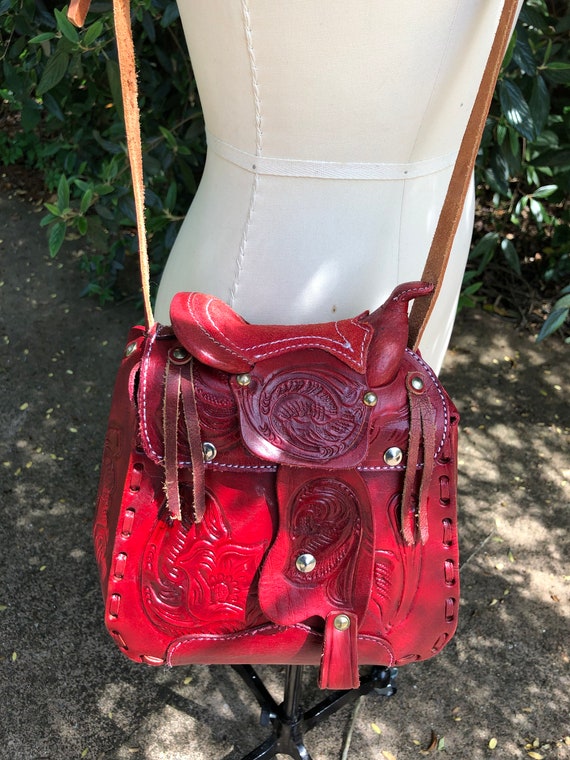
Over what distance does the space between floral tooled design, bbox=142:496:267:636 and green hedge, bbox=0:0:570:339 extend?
1210mm

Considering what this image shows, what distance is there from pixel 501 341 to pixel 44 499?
2006 millimetres

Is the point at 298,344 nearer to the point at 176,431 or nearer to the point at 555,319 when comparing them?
the point at 176,431

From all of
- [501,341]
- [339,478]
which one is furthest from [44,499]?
[501,341]

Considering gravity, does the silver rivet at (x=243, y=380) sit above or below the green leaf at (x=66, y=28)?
below

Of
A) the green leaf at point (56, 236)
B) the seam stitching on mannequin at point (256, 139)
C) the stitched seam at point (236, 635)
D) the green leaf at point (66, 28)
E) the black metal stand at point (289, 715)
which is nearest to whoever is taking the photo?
the seam stitching on mannequin at point (256, 139)

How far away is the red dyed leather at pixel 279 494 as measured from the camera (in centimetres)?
92

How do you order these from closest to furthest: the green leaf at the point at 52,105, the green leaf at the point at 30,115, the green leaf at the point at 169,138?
the green leaf at the point at 169,138, the green leaf at the point at 52,105, the green leaf at the point at 30,115

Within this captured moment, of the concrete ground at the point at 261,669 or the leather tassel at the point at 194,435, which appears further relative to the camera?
the concrete ground at the point at 261,669

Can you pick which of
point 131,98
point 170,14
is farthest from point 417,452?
point 170,14

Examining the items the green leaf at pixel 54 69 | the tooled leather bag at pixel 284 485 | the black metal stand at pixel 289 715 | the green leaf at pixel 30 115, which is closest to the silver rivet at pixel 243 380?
the tooled leather bag at pixel 284 485

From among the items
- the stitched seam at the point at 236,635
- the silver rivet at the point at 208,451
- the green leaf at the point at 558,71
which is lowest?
the stitched seam at the point at 236,635

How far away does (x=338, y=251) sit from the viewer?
104cm

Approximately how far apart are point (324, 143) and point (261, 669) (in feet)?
4.71

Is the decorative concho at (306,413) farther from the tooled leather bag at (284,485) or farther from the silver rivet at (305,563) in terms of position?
the silver rivet at (305,563)
